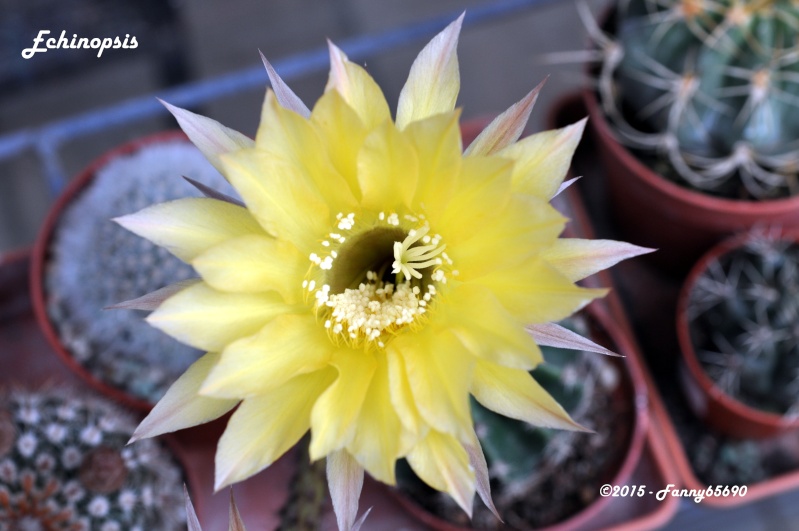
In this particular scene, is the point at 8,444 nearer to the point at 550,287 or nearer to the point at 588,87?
the point at 550,287

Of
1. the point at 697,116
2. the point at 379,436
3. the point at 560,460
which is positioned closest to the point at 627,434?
the point at 560,460

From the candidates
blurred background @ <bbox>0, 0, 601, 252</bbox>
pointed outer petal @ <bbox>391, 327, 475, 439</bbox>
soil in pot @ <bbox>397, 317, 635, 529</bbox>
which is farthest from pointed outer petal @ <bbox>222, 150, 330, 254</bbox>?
blurred background @ <bbox>0, 0, 601, 252</bbox>

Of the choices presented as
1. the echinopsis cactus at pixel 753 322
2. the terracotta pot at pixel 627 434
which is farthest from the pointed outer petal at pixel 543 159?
the echinopsis cactus at pixel 753 322

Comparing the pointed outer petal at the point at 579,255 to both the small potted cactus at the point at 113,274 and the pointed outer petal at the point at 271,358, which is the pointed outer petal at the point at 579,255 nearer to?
the pointed outer petal at the point at 271,358

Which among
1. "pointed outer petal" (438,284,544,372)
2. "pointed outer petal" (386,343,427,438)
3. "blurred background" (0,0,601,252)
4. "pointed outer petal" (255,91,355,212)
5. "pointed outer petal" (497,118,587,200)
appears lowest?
"blurred background" (0,0,601,252)

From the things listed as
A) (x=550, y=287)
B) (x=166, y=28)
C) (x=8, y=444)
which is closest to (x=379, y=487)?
(x=8, y=444)

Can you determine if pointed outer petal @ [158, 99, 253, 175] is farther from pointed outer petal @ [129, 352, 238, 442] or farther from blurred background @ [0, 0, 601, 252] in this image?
blurred background @ [0, 0, 601, 252]

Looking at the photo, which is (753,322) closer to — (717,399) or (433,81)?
(717,399)
